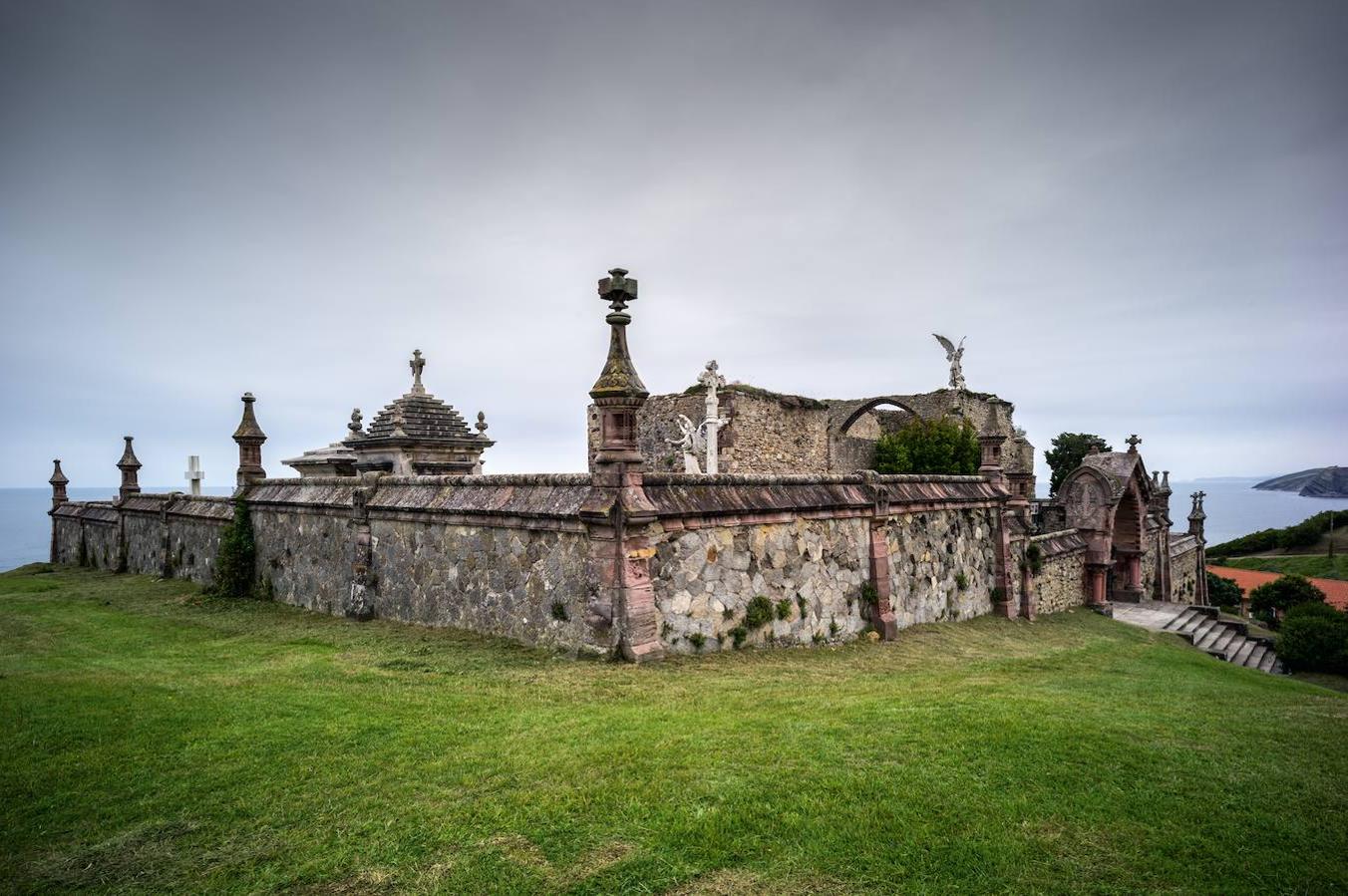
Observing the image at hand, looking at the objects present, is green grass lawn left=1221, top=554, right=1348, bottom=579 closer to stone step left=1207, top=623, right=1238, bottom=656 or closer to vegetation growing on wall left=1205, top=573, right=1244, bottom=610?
vegetation growing on wall left=1205, top=573, right=1244, bottom=610

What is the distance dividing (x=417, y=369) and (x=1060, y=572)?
17910 mm

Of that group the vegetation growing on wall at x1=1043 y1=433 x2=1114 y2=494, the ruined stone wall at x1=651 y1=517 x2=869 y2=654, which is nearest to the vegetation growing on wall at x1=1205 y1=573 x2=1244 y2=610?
the vegetation growing on wall at x1=1043 y1=433 x2=1114 y2=494

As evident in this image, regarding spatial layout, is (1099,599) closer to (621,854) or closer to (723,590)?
(723,590)

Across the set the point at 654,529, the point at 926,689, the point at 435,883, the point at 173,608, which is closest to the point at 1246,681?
the point at 926,689

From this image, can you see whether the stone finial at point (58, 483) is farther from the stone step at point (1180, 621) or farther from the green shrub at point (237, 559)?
the stone step at point (1180, 621)

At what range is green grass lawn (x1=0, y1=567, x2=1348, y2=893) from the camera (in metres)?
3.96

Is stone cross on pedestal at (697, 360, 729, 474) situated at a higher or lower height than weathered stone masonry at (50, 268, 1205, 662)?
higher

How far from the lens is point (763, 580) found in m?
10.2

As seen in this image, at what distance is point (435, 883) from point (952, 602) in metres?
12.7

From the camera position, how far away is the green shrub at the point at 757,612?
32.6 ft

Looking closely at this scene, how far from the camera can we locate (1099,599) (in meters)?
21.1

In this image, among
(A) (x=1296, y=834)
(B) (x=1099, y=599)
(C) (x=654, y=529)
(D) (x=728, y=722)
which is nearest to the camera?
(A) (x=1296, y=834)

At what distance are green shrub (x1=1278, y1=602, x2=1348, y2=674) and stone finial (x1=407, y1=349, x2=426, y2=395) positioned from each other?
2410cm

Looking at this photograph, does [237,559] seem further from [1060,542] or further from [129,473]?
[1060,542]
